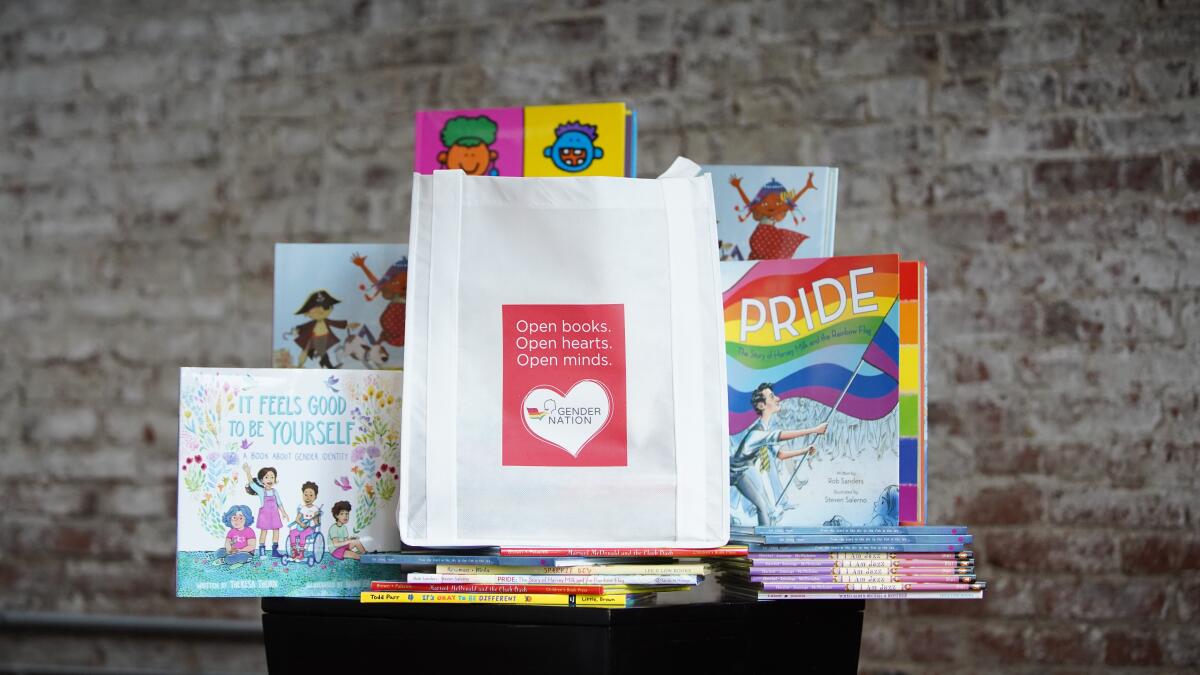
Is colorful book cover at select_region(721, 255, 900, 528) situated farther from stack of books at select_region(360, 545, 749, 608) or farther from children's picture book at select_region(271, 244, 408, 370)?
children's picture book at select_region(271, 244, 408, 370)

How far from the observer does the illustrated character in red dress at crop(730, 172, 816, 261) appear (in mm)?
1157

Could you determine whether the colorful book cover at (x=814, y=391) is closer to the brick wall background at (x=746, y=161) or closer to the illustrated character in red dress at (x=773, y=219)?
the illustrated character in red dress at (x=773, y=219)

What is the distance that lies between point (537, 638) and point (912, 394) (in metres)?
0.44

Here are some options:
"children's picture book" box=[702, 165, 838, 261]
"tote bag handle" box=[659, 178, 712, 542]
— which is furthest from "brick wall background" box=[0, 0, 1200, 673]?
"tote bag handle" box=[659, 178, 712, 542]

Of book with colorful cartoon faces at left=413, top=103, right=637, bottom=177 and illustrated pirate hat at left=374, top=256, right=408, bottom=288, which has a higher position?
book with colorful cartoon faces at left=413, top=103, right=637, bottom=177

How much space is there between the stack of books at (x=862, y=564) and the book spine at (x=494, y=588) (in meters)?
0.15

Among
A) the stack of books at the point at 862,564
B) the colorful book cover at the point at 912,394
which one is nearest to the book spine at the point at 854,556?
the stack of books at the point at 862,564

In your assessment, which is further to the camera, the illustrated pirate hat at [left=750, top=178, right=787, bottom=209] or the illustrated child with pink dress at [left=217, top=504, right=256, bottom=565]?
the illustrated pirate hat at [left=750, top=178, right=787, bottom=209]

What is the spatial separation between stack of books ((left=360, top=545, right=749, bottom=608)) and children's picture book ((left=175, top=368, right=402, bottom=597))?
8 cm

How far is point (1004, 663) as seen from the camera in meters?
1.90

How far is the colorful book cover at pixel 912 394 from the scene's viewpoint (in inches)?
41.1

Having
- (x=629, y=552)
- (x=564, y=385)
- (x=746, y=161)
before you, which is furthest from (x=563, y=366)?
(x=746, y=161)

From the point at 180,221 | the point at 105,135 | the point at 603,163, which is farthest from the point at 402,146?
the point at 603,163

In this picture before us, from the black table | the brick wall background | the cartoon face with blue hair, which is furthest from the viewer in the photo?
the brick wall background
